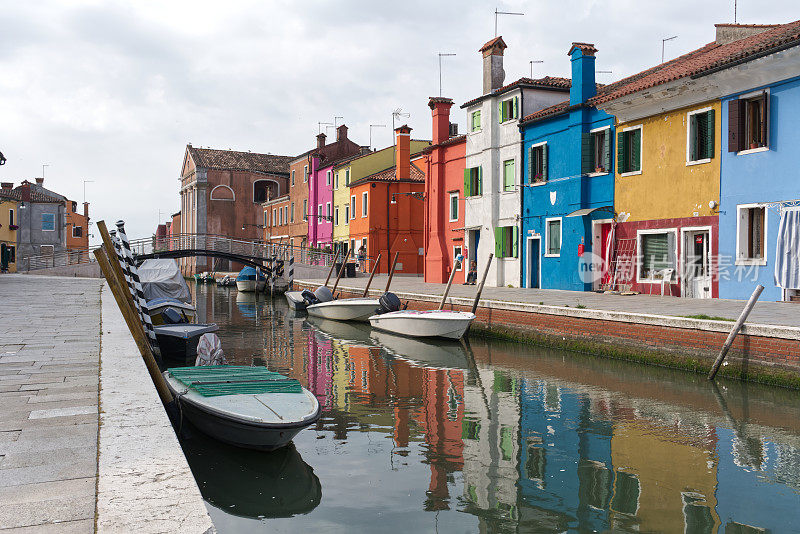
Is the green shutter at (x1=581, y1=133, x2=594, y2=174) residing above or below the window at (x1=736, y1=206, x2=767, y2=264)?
above

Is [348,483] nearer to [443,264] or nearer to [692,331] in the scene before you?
[692,331]

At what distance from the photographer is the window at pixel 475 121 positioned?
1076 inches

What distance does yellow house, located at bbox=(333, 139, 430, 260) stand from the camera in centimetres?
4234

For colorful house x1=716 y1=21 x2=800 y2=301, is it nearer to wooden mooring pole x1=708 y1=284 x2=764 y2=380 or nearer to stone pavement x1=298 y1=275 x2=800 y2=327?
stone pavement x1=298 y1=275 x2=800 y2=327

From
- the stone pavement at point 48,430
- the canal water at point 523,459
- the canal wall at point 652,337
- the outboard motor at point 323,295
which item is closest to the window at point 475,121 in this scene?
the outboard motor at point 323,295

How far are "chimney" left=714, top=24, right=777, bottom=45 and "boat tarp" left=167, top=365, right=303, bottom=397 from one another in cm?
1816

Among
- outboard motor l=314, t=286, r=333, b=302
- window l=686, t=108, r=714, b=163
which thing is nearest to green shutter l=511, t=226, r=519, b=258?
outboard motor l=314, t=286, r=333, b=302

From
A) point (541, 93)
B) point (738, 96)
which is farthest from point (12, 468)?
point (541, 93)

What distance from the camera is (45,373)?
7.02 meters

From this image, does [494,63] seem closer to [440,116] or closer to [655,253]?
[440,116]

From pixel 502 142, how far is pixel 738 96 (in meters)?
10.7

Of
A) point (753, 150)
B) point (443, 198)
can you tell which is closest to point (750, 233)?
point (753, 150)

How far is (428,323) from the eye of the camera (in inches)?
687

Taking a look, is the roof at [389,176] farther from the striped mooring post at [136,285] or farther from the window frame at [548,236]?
the striped mooring post at [136,285]
